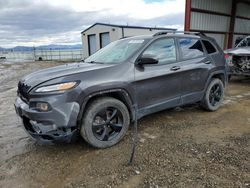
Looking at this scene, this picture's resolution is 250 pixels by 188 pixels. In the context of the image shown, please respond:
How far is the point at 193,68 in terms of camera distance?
4.31 metres

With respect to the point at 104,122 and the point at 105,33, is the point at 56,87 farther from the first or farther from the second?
the point at 105,33

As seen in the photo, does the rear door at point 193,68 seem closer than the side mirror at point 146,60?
No

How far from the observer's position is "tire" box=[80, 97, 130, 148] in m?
3.10

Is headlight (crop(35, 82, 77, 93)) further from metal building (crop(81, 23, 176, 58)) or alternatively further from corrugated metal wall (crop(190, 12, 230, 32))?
metal building (crop(81, 23, 176, 58))

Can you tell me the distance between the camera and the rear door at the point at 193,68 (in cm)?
423

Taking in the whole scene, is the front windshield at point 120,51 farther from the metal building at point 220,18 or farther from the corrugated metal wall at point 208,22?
the corrugated metal wall at point 208,22

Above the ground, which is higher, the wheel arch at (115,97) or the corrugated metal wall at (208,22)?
the corrugated metal wall at (208,22)

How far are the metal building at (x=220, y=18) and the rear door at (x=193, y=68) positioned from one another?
6.33 meters

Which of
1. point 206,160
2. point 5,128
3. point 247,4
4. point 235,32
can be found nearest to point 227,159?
point 206,160

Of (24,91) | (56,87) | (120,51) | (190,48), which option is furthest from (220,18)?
(24,91)

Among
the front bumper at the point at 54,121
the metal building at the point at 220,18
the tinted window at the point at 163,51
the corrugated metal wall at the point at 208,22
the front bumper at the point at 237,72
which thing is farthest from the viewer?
the corrugated metal wall at the point at 208,22

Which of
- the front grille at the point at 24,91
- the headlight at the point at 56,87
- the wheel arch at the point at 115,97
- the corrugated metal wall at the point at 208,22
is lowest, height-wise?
the wheel arch at the point at 115,97

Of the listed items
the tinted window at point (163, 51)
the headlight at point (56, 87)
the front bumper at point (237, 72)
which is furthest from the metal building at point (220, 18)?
the headlight at point (56, 87)

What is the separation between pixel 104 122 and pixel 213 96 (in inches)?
115
